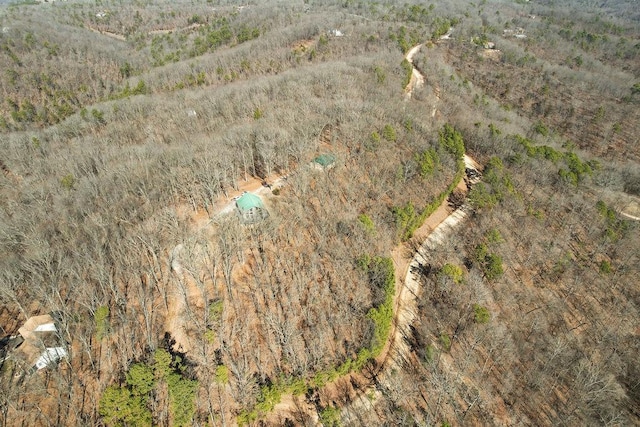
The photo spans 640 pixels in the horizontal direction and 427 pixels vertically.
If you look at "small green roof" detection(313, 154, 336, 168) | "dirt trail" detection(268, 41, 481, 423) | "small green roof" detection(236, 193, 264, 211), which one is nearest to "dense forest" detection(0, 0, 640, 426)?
"dirt trail" detection(268, 41, 481, 423)

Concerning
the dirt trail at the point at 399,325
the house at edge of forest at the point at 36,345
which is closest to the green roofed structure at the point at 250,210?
the dirt trail at the point at 399,325

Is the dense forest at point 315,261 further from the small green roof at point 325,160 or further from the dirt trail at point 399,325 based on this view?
the small green roof at point 325,160

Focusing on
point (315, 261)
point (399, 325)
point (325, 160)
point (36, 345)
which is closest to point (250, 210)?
point (315, 261)

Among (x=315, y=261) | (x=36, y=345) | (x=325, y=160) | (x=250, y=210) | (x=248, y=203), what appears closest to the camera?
(x=36, y=345)

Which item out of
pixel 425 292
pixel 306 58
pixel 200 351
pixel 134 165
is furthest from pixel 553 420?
pixel 306 58

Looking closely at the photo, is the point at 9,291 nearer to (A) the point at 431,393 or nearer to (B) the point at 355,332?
(B) the point at 355,332

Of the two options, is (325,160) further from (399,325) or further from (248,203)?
(399,325)
